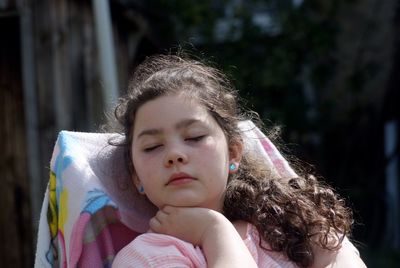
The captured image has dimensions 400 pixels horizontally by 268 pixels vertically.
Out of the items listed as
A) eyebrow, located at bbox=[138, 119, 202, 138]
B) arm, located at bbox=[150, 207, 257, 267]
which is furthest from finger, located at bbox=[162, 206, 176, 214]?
eyebrow, located at bbox=[138, 119, 202, 138]

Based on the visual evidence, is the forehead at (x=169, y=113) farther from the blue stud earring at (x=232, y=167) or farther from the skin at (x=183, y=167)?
the blue stud earring at (x=232, y=167)

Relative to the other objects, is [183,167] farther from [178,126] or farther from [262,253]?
[262,253]

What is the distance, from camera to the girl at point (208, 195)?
2.00 m

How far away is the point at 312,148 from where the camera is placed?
8016 mm

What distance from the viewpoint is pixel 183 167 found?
2.04 metres

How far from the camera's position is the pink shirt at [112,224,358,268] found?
192cm

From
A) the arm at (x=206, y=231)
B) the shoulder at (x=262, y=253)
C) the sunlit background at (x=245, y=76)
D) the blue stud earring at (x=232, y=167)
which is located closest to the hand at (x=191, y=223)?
the arm at (x=206, y=231)

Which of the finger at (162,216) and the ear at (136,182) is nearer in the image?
the finger at (162,216)

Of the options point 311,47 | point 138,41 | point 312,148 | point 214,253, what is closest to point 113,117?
point 214,253

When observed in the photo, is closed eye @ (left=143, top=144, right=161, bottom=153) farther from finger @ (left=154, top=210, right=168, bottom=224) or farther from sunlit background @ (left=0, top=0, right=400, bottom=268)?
sunlit background @ (left=0, top=0, right=400, bottom=268)

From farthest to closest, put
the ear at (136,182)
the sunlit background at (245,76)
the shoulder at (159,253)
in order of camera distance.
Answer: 1. the sunlit background at (245,76)
2. the ear at (136,182)
3. the shoulder at (159,253)

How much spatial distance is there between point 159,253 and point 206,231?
0.16 meters

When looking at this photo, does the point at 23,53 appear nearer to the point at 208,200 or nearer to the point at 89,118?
the point at 89,118

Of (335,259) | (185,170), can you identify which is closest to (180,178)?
(185,170)
